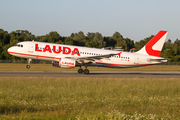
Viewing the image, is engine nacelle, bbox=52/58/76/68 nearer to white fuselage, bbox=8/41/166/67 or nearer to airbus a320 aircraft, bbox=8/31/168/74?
airbus a320 aircraft, bbox=8/31/168/74

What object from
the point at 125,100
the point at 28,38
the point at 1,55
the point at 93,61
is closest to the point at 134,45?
the point at 28,38

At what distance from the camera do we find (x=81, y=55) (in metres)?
32.7

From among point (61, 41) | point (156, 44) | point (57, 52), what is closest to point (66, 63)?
point (57, 52)

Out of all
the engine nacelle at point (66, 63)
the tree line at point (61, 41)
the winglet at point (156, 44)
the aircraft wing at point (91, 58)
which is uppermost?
the tree line at point (61, 41)

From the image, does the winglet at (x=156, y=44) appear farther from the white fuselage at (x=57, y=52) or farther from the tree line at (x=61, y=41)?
the tree line at (x=61, y=41)

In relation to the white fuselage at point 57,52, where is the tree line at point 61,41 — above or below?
above

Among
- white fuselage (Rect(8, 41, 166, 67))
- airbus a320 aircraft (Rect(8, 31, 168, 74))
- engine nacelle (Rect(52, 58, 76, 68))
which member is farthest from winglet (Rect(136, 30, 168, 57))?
engine nacelle (Rect(52, 58, 76, 68))

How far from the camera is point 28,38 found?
12600 centimetres

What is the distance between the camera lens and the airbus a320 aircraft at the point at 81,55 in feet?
103

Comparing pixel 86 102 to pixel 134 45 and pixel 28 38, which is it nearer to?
pixel 28 38

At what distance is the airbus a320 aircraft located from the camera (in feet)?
103

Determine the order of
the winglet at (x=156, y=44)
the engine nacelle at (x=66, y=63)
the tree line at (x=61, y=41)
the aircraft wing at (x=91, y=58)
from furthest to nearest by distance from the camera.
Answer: the tree line at (x=61, y=41), the winglet at (x=156, y=44), the aircraft wing at (x=91, y=58), the engine nacelle at (x=66, y=63)

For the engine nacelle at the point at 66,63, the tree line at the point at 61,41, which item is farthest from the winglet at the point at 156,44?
the tree line at the point at 61,41

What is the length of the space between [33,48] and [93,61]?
9.19 meters
